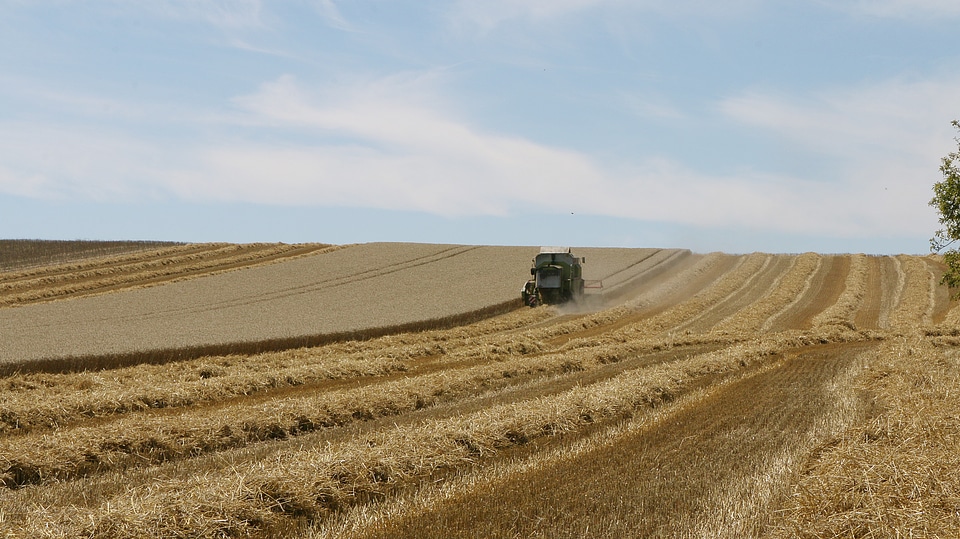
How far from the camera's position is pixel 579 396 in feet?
42.1

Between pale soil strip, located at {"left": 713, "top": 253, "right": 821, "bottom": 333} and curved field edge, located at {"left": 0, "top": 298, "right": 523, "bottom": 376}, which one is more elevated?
pale soil strip, located at {"left": 713, "top": 253, "right": 821, "bottom": 333}

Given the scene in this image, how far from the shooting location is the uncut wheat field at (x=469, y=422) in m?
7.15

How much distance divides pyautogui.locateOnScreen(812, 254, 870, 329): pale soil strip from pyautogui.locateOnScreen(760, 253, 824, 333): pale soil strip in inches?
57.7

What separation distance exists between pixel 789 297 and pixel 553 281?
10.8m

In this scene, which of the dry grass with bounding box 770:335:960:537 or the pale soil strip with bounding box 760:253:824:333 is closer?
the dry grass with bounding box 770:335:960:537

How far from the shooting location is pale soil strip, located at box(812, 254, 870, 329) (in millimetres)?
28872

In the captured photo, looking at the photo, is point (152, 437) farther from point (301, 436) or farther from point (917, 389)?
point (917, 389)

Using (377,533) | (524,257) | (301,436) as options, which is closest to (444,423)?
(301,436)

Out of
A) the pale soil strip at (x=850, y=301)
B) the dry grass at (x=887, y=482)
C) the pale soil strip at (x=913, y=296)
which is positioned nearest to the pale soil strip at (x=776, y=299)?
the pale soil strip at (x=850, y=301)

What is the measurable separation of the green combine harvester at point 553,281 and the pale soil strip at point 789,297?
27.0 ft

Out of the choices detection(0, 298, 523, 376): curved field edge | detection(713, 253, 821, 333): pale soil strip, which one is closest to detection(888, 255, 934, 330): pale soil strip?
detection(713, 253, 821, 333): pale soil strip

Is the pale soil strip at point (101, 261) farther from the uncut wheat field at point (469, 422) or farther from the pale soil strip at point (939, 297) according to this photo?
the pale soil strip at point (939, 297)

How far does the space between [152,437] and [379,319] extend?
678 inches

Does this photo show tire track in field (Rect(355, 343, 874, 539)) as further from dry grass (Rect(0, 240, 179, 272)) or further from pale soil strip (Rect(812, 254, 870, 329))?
dry grass (Rect(0, 240, 179, 272))
